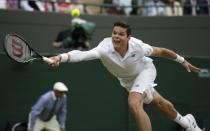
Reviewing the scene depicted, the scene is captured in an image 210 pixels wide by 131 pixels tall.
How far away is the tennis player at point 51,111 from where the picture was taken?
13.6m

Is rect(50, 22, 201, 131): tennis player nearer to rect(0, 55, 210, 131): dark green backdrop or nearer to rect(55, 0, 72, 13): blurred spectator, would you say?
rect(0, 55, 210, 131): dark green backdrop

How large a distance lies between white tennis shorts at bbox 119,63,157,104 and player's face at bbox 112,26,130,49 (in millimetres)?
648

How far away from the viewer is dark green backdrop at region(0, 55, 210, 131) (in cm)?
1392

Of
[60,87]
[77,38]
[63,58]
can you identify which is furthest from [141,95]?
[77,38]

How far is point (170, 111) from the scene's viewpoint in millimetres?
10289

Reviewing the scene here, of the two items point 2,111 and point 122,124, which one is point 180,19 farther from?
point 2,111

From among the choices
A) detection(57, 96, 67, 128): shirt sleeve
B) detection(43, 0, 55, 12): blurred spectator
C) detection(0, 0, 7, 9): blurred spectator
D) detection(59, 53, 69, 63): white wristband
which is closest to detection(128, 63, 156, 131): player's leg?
detection(59, 53, 69, 63): white wristband

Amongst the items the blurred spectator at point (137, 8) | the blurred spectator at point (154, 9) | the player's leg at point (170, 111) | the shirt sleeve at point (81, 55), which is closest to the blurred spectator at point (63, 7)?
the blurred spectator at point (137, 8)

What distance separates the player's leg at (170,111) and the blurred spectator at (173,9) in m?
6.97

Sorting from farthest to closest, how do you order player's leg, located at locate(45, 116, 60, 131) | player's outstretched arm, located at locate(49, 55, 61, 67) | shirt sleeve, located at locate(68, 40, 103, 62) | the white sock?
1. player's leg, located at locate(45, 116, 60, 131)
2. the white sock
3. shirt sleeve, located at locate(68, 40, 103, 62)
4. player's outstretched arm, located at locate(49, 55, 61, 67)

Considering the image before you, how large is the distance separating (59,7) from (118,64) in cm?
722

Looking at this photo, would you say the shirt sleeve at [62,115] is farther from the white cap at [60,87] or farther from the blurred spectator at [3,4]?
the blurred spectator at [3,4]

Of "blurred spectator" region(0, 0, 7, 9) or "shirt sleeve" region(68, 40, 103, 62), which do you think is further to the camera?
"blurred spectator" region(0, 0, 7, 9)

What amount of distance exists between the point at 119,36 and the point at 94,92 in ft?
17.1
